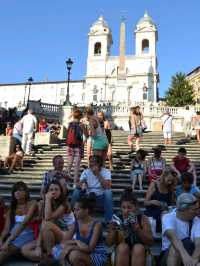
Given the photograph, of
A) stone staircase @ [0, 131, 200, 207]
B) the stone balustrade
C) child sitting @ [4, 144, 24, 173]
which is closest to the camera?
stone staircase @ [0, 131, 200, 207]

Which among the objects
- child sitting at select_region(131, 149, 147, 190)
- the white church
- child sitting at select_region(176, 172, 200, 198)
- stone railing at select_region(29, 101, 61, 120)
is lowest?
child sitting at select_region(176, 172, 200, 198)

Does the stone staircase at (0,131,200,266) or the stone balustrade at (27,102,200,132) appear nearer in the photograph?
the stone staircase at (0,131,200,266)

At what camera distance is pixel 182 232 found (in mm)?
4746

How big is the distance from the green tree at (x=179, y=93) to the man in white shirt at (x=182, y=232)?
49095 millimetres

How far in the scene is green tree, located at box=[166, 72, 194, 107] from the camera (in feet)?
175

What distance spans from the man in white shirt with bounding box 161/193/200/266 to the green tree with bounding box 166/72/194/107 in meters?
49.1

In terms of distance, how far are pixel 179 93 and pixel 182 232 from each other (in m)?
50.7

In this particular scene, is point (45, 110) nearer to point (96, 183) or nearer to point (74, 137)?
point (74, 137)

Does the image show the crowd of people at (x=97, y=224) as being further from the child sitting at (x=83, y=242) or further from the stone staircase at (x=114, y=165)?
the stone staircase at (x=114, y=165)

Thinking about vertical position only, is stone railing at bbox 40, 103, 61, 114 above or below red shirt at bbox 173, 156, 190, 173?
above

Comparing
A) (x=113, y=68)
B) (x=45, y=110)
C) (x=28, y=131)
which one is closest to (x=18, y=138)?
(x=28, y=131)

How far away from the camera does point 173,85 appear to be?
2179 inches

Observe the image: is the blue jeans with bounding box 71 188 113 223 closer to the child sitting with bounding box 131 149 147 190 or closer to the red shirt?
the child sitting with bounding box 131 149 147 190

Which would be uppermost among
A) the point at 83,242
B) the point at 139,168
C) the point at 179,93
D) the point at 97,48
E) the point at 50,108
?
the point at 97,48
